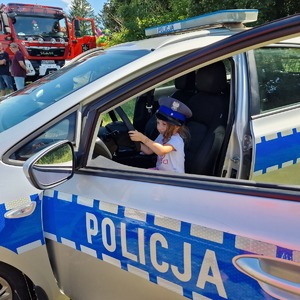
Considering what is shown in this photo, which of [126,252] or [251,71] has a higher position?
[251,71]

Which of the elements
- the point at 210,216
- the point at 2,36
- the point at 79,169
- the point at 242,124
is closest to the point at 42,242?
the point at 79,169

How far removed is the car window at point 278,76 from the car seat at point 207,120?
0.24m

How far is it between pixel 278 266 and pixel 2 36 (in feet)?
39.2

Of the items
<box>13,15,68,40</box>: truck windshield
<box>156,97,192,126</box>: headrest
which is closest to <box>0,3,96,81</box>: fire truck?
<box>13,15,68,40</box>: truck windshield

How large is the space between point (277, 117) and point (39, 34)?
37.4ft

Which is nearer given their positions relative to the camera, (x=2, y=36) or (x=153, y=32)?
(x=153, y=32)

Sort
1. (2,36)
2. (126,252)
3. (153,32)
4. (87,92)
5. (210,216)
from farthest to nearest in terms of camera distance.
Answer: (2,36) < (153,32) < (87,92) < (126,252) < (210,216)

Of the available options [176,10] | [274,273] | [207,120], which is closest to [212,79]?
[207,120]

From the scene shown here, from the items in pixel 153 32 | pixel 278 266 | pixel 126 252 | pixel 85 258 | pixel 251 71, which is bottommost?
pixel 85 258

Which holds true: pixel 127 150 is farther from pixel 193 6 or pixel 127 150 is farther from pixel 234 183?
pixel 193 6

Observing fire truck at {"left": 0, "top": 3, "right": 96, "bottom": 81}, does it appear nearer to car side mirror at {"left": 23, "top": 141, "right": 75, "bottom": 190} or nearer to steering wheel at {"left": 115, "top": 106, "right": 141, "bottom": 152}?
steering wheel at {"left": 115, "top": 106, "right": 141, "bottom": 152}

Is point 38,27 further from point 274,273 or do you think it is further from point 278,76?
point 274,273

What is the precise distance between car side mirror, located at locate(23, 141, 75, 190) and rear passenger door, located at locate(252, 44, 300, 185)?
Result: 1.08 metres

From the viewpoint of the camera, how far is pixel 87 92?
155 cm
